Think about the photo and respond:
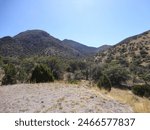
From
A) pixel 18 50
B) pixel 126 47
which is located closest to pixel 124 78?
pixel 126 47

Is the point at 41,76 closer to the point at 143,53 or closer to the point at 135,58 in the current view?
the point at 135,58

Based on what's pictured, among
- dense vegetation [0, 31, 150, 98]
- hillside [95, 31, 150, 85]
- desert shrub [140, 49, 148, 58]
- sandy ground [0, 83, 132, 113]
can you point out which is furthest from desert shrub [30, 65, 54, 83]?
desert shrub [140, 49, 148, 58]

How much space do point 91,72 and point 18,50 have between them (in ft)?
308

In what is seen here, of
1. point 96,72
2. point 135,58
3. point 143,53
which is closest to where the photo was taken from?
point 96,72

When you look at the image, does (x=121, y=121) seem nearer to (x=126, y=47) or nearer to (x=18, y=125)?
(x=18, y=125)

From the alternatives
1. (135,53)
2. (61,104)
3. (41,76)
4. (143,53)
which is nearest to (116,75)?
(143,53)

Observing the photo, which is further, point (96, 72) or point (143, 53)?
point (143, 53)

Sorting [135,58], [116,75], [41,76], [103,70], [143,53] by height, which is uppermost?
[143,53]

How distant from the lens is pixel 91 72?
72.2m

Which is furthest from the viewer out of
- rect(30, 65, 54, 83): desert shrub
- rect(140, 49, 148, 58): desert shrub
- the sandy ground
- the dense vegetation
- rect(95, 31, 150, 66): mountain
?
rect(140, 49, 148, 58): desert shrub

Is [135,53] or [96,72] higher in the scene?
[135,53]

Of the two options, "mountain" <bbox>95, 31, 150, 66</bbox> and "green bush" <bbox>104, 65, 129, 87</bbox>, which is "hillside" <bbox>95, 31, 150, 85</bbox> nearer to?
"mountain" <bbox>95, 31, 150, 66</bbox>

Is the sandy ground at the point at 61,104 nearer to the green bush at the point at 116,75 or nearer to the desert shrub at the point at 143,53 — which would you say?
the green bush at the point at 116,75

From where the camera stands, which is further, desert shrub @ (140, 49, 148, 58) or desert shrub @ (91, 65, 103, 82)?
desert shrub @ (140, 49, 148, 58)
